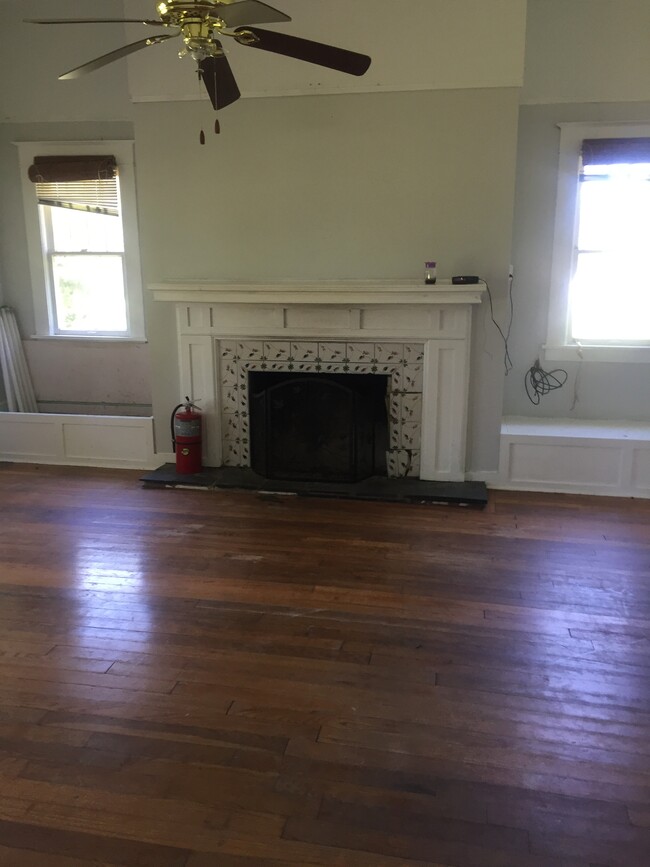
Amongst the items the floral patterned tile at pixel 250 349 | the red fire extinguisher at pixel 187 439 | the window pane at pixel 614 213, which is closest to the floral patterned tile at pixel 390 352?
the floral patterned tile at pixel 250 349

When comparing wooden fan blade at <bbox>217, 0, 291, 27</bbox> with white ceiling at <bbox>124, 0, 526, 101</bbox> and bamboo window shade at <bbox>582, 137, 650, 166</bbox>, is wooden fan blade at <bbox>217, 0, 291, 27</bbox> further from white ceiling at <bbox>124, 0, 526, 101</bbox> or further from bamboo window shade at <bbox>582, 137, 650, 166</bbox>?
bamboo window shade at <bbox>582, 137, 650, 166</bbox>

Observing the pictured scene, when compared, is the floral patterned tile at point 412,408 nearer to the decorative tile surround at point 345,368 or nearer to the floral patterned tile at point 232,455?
the decorative tile surround at point 345,368

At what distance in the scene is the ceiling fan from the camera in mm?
2182

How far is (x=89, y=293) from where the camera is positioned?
5840 mm

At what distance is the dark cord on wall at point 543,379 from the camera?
5.11m

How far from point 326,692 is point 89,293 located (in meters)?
4.49

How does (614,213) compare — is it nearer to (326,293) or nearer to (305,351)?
(326,293)

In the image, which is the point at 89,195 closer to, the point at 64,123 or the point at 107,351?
the point at 64,123

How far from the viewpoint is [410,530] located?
158 inches

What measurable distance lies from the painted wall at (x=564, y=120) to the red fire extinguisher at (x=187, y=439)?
7.77 feet

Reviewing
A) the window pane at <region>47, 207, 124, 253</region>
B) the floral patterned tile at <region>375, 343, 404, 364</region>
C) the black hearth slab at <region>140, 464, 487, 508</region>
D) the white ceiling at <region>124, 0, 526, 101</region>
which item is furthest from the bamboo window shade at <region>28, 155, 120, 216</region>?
the floral patterned tile at <region>375, 343, 404, 364</region>

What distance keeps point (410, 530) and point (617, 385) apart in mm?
2184

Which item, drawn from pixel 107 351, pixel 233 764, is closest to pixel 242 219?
pixel 107 351

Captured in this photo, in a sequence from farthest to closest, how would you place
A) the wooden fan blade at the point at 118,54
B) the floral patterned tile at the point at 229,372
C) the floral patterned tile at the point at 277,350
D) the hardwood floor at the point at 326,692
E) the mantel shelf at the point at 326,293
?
the floral patterned tile at the point at 229,372 < the floral patterned tile at the point at 277,350 < the mantel shelf at the point at 326,293 < the wooden fan blade at the point at 118,54 < the hardwood floor at the point at 326,692
